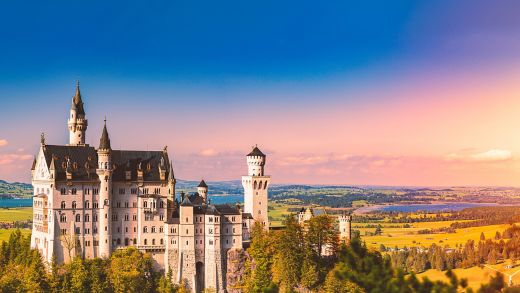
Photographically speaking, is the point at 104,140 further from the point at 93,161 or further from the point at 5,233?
the point at 5,233

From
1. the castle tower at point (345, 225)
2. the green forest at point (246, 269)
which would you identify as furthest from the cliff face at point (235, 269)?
the castle tower at point (345, 225)

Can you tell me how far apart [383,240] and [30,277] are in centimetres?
13014

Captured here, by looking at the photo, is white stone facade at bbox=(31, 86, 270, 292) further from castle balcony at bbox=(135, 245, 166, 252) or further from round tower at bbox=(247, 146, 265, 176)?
round tower at bbox=(247, 146, 265, 176)

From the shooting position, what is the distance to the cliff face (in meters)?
99.1

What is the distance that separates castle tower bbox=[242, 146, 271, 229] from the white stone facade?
18.3 feet

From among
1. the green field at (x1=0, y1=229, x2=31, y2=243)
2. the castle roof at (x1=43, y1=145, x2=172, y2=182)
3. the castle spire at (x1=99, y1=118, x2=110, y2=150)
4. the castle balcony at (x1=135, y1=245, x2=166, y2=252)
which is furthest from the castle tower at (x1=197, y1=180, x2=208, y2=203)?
the green field at (x1=0, y1=229, x2=31, y2=243)

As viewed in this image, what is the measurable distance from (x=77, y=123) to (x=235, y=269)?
34994mm

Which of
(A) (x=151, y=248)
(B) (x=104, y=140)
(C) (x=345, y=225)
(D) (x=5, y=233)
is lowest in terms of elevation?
(D) (x=5, y=233)

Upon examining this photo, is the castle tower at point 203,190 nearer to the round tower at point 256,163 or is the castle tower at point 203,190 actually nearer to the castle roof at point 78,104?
the round tower at point 256,163

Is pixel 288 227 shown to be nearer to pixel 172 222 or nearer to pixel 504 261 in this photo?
pixel 172 222

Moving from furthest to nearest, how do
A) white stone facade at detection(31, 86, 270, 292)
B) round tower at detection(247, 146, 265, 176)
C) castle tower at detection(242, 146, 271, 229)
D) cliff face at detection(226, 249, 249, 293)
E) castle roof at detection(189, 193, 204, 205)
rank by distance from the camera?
round tower at detection(247, 146, 265, 176) → castle tower at detection(242, 146, 271, 229) → castle roof at detection(189, 193, 204, 205) → cliff face at detection(226, 249, 249, 293) → white stone facade at detection(31, 86, 270, 292)

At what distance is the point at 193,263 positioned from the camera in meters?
98.1

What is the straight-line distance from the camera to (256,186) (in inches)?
4286

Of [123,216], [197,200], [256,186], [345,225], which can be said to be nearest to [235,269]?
[197,200]
